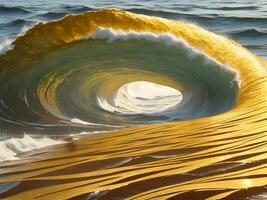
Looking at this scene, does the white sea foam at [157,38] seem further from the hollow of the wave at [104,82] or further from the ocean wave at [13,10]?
the ocean wave at [13,10]

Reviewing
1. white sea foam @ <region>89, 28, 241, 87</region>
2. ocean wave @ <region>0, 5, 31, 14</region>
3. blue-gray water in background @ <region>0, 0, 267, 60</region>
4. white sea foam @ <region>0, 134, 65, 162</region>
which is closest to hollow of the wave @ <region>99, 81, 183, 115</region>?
white sea foam @ <region>89, 28, 241, 87</region>

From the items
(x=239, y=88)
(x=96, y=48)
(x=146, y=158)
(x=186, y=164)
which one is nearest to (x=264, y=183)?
(x=186, y=164)

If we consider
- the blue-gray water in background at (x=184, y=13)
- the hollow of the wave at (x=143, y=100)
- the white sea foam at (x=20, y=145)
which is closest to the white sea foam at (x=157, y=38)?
the hollow of the wave at (x=143, y=100)

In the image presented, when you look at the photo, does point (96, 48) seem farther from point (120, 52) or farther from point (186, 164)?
point (186, 164)

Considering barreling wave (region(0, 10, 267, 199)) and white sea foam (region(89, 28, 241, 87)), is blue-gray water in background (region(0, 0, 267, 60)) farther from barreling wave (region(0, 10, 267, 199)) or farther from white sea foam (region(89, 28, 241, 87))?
white sea foam (region(89, 28, 241, 87))


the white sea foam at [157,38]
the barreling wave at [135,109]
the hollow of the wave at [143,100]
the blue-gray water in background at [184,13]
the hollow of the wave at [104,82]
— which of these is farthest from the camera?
the blue-gray water in background at [184,13]

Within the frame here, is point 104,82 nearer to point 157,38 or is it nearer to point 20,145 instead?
point 157,38
